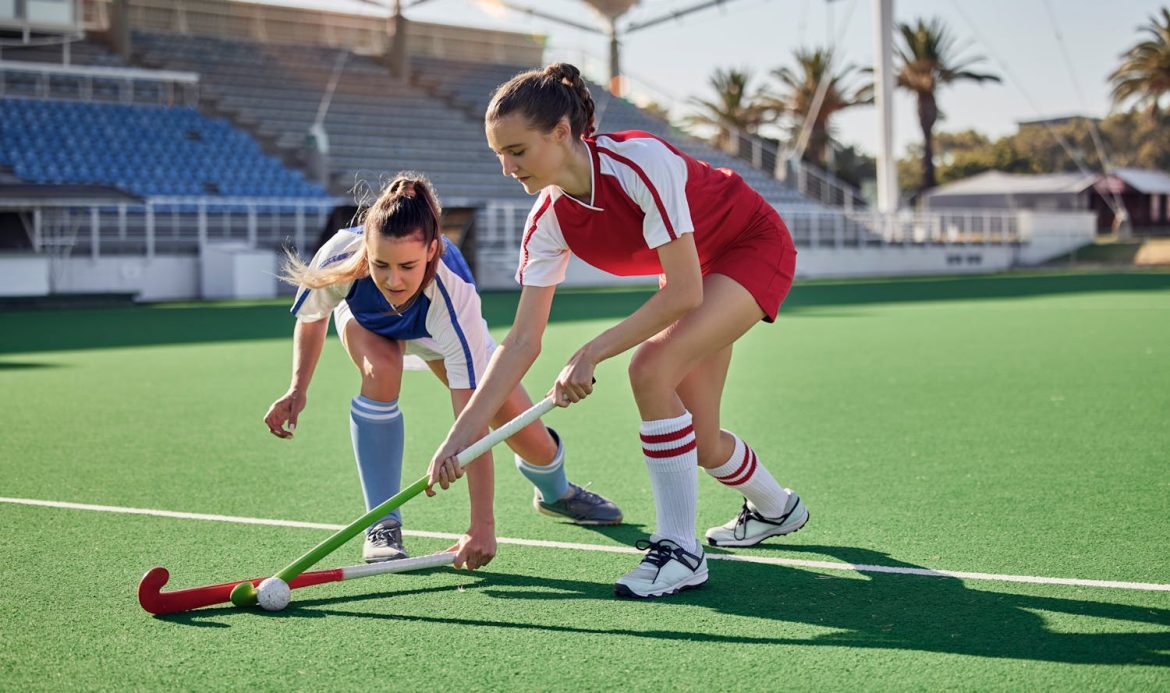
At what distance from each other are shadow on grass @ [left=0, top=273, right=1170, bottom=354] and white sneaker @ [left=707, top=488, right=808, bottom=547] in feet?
35.2

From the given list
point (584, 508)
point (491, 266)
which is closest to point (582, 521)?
point (584, 508)

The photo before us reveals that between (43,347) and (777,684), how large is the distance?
491 inches

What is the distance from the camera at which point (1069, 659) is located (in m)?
3.16

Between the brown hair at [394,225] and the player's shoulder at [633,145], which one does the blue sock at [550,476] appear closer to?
the brown hair at [394,225]

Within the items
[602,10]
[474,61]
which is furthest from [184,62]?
[602,10]

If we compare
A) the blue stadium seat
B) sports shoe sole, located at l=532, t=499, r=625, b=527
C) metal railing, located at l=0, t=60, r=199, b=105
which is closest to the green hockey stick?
sports shoe sole, located at l=532, t=499, r=625, b=527

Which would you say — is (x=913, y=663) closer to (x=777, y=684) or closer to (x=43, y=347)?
(x=777, y=684)

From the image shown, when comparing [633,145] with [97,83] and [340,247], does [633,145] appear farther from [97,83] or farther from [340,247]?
[97,83]

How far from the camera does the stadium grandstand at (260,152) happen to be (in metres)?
24.1

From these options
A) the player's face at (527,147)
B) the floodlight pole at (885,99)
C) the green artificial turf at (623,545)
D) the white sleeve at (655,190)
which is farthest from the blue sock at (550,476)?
the floodlight pole at (885,99)

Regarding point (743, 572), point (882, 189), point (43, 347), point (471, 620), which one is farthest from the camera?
point (882, 189)

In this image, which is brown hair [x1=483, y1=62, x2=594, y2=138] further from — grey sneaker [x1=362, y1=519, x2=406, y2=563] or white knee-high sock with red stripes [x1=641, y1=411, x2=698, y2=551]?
grey sneaker [x1=362, y1=519, x2=406, y2=563]

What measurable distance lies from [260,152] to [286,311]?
10077 millimetres

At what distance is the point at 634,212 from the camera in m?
3.87
